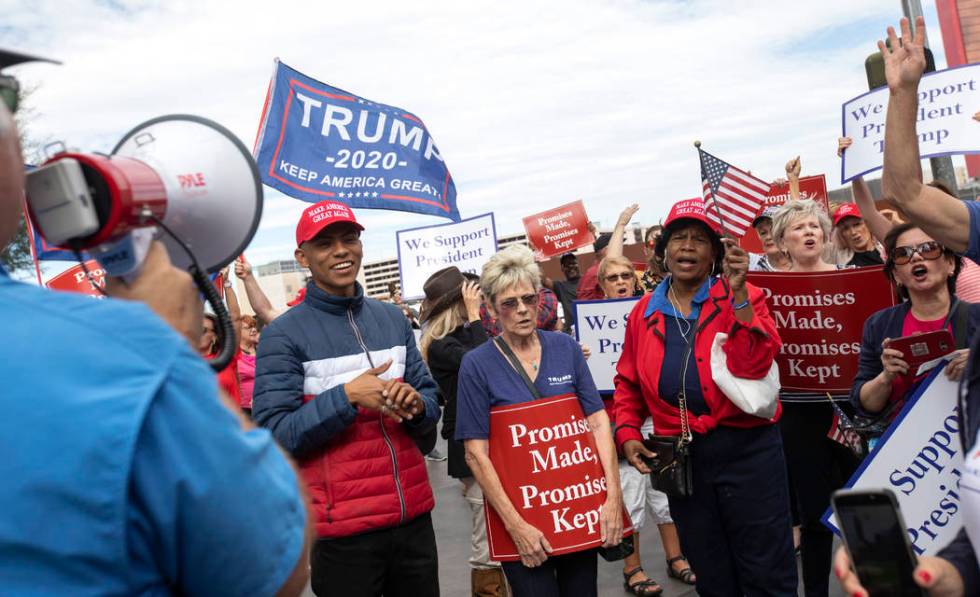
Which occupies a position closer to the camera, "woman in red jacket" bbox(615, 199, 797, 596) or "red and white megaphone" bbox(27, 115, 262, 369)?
"red and white megaphone" bbox(27, 115, 262, 369)

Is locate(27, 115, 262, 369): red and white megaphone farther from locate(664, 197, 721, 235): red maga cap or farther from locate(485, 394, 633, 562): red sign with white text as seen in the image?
locate(664, 197, 721, 235): red maga cap

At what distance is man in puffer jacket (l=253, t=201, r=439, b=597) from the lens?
3064 millimetres

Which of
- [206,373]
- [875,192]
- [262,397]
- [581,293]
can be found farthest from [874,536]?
[875,192]

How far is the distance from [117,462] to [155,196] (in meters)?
0.48

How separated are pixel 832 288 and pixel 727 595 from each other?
172cm

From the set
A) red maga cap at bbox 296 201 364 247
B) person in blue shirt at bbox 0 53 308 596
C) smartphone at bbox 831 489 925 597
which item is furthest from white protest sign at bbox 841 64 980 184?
person in blue shirt at bbox 0 53 308 596

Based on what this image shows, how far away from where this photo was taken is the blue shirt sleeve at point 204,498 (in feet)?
3.31

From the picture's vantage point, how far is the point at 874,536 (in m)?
1.46

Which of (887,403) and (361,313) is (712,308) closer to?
(887,403)

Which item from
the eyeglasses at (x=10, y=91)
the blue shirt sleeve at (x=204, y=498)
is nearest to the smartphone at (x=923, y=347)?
the blue shirt sleeve at (x=204, y=498)

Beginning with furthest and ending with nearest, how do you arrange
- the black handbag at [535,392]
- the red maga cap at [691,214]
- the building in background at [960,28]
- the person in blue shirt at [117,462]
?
the building in background at [960,28] → the red maga cap at [691,214] → the black handbag at [535,392] → the person in blue shirt at [117,462]

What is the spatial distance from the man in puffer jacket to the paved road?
2365mm

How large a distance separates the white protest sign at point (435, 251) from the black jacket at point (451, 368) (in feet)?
15.5

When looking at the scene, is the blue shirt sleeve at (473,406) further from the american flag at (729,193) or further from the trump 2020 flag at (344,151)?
the trump 2020 flag at (344,151)
